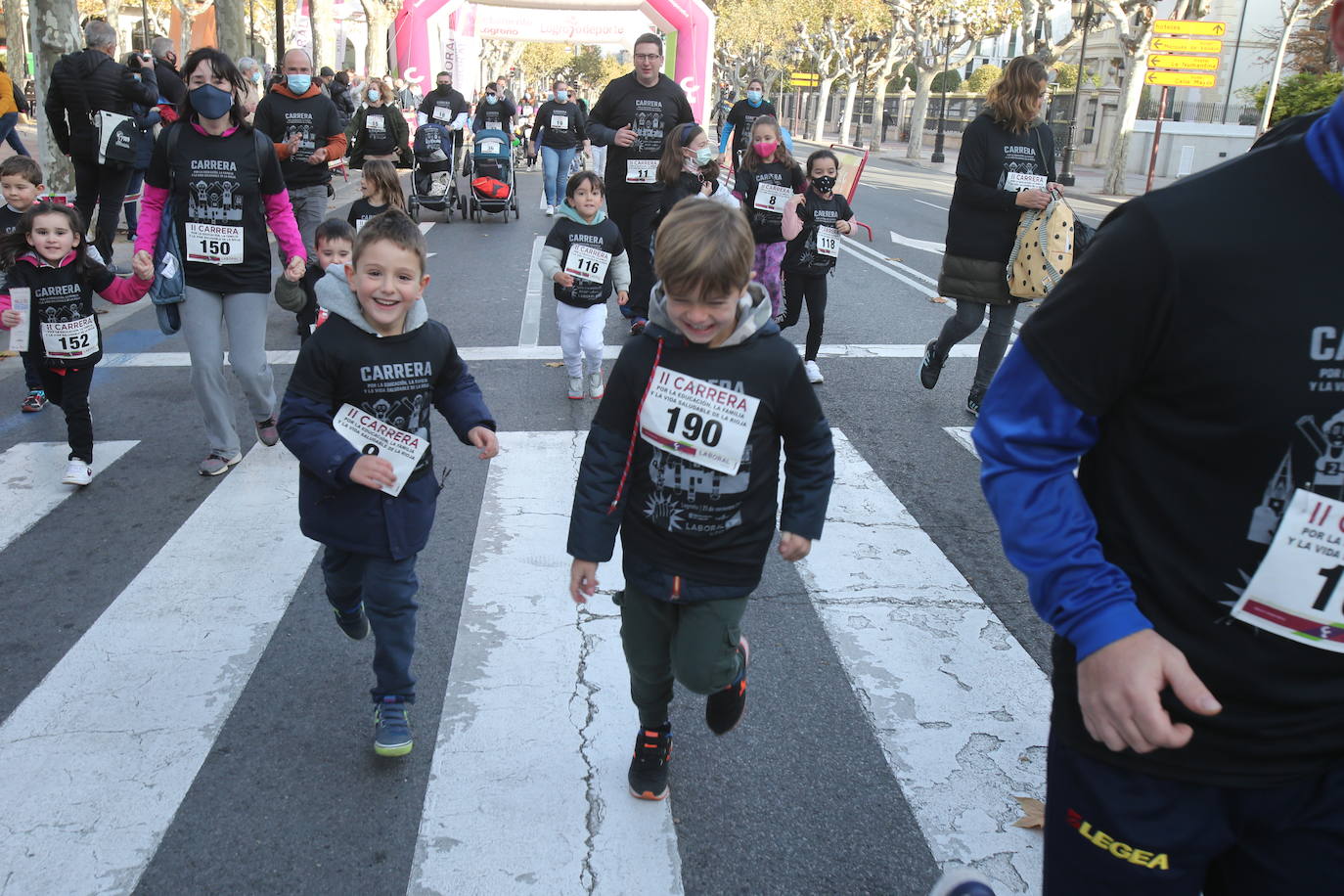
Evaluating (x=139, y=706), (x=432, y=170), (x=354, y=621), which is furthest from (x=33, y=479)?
(x=432, y=170)

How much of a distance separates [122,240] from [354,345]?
11511mm

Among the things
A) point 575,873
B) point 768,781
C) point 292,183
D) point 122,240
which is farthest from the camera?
point 122,240

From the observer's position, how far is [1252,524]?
153cm

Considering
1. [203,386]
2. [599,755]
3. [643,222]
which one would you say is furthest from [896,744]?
[643,222]

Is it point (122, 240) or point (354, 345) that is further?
point (122, 240)

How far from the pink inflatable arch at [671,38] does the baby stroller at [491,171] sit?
211 inches

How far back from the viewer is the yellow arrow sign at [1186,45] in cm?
2147

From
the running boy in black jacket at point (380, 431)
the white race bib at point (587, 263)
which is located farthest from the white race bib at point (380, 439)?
the white race bib at point (587, 263)

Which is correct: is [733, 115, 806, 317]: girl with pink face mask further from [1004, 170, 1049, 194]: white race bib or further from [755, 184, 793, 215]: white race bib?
[1004, 170, 1049, 194]: white race bib

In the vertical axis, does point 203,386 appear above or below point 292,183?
below

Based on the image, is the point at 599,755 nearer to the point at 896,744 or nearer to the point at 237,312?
the point at 896,744

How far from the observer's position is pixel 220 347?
18.6 ft

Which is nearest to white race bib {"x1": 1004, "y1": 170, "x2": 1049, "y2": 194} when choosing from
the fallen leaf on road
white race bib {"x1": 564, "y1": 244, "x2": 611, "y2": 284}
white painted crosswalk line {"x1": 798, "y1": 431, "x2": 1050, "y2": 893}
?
white painted crosswalk line {"x1": 798, "y1": 431, "x2": 1050, "y2": 893}

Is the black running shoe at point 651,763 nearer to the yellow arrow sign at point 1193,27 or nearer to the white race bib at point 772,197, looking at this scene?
the white race bib at point 772,197
